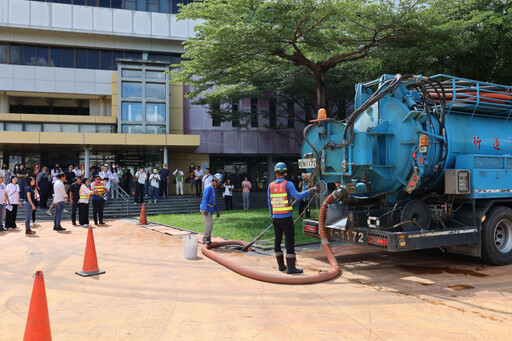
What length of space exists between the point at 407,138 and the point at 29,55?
103 feet

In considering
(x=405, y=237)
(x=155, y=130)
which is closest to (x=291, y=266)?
(x=405, y=237)

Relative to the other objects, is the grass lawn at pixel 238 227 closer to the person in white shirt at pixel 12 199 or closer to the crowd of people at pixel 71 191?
the crowd of people at pixel 71 191

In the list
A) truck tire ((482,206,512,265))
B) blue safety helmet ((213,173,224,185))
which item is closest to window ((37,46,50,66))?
blue safety helmet ((213,173,224,185))

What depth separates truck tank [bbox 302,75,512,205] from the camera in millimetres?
6977

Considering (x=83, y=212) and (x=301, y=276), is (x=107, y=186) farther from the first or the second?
(x=301, y=276)

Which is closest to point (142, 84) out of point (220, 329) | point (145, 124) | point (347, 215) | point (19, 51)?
point (145, 124)

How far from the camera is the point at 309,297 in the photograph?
5691mm

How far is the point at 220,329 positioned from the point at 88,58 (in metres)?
30.9

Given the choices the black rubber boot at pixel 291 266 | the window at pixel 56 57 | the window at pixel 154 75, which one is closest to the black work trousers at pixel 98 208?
the black rubber boot at pixel 291 266

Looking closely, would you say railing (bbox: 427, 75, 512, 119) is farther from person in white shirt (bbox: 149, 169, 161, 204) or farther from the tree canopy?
person in white shirt (bbox: 149, 169, 161, 204)

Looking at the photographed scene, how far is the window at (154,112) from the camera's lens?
25.8m

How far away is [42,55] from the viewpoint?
29.7 metres

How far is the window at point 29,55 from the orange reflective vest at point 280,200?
2973 centimetres

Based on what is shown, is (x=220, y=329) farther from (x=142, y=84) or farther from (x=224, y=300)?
(x=142, y=84)
